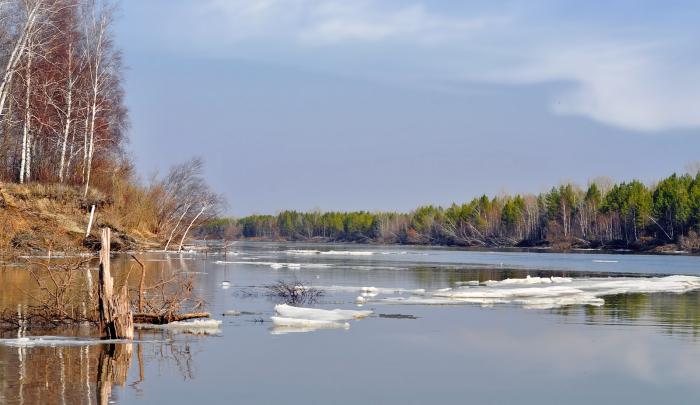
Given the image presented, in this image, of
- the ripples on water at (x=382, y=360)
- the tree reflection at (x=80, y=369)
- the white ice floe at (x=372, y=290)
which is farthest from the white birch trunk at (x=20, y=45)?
the tree reflection at (x=80, y=369)

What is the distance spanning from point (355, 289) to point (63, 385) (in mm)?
17104

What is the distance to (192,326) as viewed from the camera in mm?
17094

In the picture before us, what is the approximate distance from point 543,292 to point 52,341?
57.0 ft

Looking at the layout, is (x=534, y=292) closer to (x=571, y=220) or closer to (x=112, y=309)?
(x=112, y=309)

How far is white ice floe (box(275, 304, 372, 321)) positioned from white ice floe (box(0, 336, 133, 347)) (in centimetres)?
504

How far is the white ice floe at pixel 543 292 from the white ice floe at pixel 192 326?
303 inches

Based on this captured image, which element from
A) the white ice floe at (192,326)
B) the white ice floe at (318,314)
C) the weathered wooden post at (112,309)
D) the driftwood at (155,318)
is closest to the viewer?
the weathered wooden post at (112,309)

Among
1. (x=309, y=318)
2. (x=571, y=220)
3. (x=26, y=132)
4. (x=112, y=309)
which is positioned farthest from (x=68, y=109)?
(x=571, y=220)

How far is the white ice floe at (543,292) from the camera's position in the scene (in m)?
24.8

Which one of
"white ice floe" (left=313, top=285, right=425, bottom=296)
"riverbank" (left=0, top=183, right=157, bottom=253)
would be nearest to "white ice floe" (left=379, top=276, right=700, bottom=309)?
"white ice floe" (left=313, top=285, right=425, bottom=296)

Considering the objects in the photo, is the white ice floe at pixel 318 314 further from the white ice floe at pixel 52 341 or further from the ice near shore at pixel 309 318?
the white ice floe at pixel 52 341

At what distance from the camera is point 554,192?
132 meters

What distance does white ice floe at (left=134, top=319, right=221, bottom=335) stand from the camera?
55.2ft

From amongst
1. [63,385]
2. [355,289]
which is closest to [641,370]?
[63,385]
